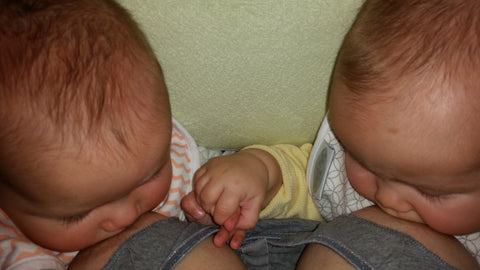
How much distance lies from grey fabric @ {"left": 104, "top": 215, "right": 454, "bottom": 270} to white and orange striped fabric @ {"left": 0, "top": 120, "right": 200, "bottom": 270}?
0.33 ft

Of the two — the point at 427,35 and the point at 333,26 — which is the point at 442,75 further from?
the point at 333,26

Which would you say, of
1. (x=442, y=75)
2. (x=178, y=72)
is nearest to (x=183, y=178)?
(x=178, y=72)

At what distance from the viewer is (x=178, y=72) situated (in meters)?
0.83

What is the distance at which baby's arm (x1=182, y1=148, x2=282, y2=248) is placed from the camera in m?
0.81

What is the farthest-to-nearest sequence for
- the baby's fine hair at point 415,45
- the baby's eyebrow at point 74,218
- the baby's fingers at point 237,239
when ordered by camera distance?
the baby's fingers at point 237,239 < the baby's eyebrow at point 74,218 < the baby's fine hair at point 415,45

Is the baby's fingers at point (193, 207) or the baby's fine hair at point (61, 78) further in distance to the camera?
the baby's fingers at point (193, 207)

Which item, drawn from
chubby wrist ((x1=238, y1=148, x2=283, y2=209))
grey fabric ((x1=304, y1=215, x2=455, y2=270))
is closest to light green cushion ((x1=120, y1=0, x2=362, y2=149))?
chubby wrist ((x1=238, y1=148, x2=283, y2=209))

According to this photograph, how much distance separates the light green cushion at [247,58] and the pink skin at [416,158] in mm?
112

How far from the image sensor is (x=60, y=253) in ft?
2.68

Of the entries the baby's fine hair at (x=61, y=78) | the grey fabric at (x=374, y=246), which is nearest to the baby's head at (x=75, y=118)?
the baby's fine hair at (x=61, y=78)

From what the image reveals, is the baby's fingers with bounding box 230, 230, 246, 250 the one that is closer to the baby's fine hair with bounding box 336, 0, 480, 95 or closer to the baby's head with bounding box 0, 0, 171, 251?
the baby's head with bounding box 0, 0, 171, 251

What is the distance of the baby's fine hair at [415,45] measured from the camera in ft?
1.98

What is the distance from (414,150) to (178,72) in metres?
0.45

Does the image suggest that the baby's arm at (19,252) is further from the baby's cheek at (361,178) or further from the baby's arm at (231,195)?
the baby's cheek at (361,178)
